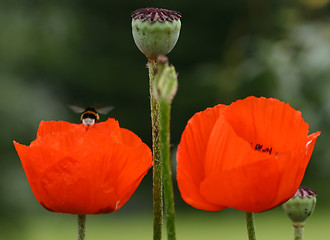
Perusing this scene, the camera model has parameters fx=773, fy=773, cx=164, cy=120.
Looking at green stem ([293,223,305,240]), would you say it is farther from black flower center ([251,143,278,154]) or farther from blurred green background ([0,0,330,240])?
blurred green background ([0,0,330,240])

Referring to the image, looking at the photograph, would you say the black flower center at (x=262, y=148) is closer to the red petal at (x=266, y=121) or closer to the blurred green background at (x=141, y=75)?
the red petal at (x=266, y=121)

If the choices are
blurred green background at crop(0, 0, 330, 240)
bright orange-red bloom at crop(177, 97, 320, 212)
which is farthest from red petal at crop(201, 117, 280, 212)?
blurred green background at crop(0, 0, 330, 240)

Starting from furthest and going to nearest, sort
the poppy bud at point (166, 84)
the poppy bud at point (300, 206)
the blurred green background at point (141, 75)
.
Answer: the blurred green background at point (141, 75)
the poppy bud at point (300, 206)
the poppy bud at point (166, 84)

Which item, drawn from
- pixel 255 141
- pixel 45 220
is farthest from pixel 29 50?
pixel 255 141

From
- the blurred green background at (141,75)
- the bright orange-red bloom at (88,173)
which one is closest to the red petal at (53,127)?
the bright orange-red bloom at (88,173)

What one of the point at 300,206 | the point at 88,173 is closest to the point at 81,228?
the point at 88,173

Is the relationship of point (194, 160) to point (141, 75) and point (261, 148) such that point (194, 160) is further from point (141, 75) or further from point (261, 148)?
point (141, 75)

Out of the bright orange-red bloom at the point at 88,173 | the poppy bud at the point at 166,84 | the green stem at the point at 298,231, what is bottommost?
the green stem at the point at 298,231
